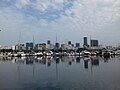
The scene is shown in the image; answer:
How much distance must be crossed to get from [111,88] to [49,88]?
7606mm

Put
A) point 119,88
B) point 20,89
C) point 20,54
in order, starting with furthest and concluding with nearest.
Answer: point 20,54
point 20,89
point 119,88

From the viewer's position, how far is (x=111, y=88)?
1192 inches

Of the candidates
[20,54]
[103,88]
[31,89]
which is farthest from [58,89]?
[20,54]

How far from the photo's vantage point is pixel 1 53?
634ft

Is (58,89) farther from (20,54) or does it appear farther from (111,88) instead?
(20,54)

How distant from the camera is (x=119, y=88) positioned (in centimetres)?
2984

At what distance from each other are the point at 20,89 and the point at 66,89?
5831 millimetres

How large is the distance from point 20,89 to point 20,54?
523 feet

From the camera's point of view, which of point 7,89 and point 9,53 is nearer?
point 7,89

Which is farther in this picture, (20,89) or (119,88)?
(20,89)

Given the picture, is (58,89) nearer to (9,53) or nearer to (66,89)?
(66,89)

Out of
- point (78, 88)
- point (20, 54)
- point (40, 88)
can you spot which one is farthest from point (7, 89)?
point (20, 54)

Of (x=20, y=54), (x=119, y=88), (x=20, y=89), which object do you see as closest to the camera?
(x=119, y=88)

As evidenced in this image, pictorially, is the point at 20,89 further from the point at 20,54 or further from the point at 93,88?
the point at 20,54
